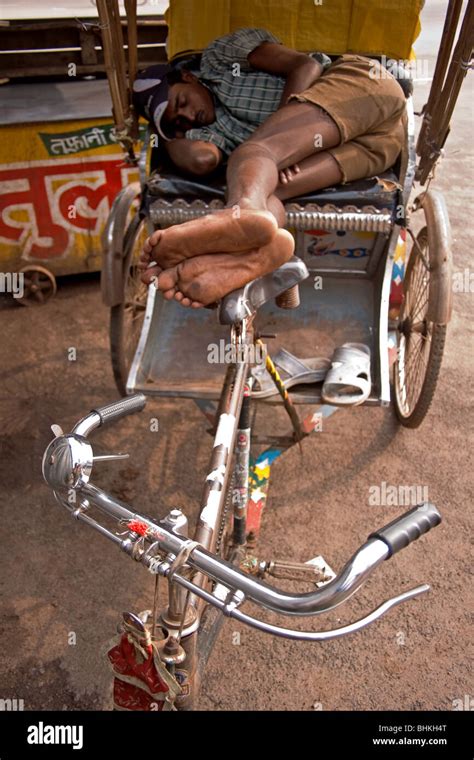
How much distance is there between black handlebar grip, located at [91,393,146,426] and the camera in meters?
1.50

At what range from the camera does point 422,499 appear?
3182mm

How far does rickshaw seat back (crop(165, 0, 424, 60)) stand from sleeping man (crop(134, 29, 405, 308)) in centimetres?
25

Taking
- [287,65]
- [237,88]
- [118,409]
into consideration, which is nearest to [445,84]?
[287,65]

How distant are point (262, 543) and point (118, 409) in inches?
64.2

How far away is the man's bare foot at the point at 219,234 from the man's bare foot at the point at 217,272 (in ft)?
0.09

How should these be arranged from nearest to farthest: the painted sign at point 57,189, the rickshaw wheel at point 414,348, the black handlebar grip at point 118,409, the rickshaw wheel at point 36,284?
the black handlebar grip at point 118,409
the rickshaw wheel at point 414,348
the painted sign at point 57,189
the rickshaw wheel at point 36,284

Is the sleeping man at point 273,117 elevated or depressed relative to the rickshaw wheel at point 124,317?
elevated

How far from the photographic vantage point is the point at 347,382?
282 cm

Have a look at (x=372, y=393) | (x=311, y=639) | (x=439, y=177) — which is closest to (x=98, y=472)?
(x=372, y=393)

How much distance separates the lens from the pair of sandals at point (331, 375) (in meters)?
2.82

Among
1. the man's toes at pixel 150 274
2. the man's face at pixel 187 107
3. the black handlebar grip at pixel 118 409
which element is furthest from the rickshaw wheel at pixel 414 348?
the black handlebar grip at pixel 118 409

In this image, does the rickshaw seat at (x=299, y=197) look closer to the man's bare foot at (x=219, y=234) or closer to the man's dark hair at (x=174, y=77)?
the man's dark hair at (x=174, y=77)

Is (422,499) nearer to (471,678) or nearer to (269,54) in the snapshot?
(471,678)

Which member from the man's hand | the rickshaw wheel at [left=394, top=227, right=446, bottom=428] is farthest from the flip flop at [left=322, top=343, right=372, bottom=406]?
the man's hand
